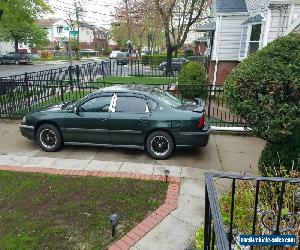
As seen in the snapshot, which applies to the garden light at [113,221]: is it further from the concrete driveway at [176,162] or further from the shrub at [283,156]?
the shrub at [283,156]

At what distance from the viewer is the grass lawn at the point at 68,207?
4027 millimetres

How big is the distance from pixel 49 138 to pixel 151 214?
365 centimetres

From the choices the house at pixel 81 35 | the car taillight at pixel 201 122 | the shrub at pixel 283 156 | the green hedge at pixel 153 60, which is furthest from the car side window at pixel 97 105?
the house at pixel 81 35

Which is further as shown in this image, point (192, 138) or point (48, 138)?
point (48, 138)

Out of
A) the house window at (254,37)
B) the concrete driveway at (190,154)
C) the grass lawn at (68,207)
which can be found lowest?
the grass lawn at (68,207)

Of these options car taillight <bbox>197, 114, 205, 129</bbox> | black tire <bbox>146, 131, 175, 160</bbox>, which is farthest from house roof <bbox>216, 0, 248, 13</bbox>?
black tire <bbox>146, 131, 175, 160</bbox>

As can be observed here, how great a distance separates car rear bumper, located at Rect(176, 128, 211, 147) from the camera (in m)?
6.47

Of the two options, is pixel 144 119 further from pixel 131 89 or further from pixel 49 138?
pixel 49 138

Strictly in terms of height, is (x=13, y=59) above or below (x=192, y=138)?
above

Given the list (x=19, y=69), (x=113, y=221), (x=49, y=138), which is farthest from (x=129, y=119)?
(x=19, y=69)

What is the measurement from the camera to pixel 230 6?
1451cm

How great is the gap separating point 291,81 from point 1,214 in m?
4.62

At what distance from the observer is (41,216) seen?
178 inches

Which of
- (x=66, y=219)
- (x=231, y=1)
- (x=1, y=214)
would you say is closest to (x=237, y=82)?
(x=66, y=219)
